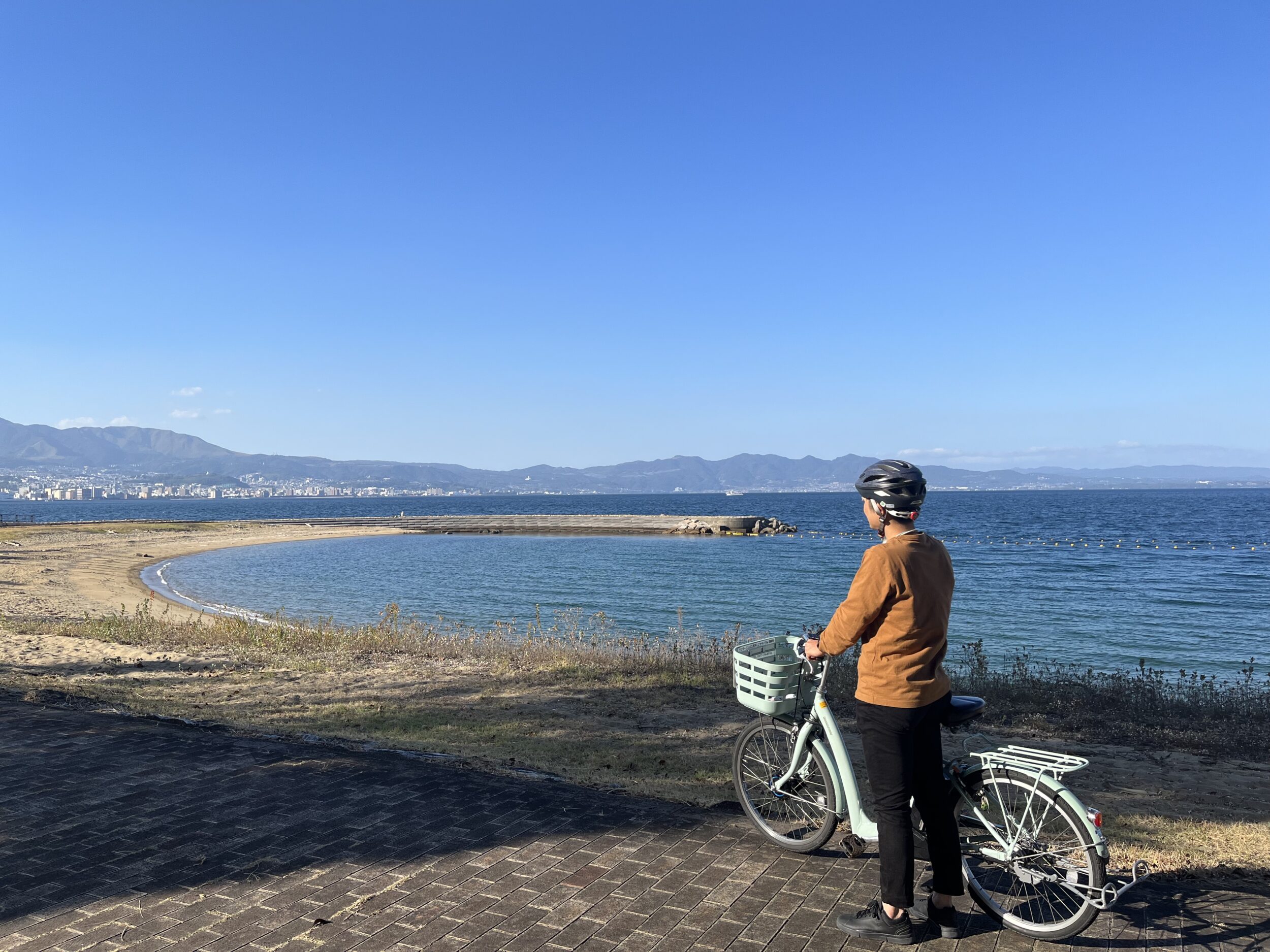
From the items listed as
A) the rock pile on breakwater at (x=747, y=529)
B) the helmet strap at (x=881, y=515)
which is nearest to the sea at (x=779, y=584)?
the rock pile on breakwater at (x=747, y=529)

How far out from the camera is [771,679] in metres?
4.80

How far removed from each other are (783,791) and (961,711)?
4.36ft

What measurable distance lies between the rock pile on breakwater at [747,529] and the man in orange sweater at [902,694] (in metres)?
71.9

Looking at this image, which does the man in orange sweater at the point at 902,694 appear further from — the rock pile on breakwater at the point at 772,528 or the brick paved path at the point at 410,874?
the rock pile on breakwater at the point at 772,528

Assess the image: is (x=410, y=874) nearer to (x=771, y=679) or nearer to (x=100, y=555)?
(x=771, y=679)

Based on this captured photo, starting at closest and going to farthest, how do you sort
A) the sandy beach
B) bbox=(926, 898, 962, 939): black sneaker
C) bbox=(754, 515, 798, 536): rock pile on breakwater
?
bbox=(926, 898, 962, 939): black sneaker < the sandy beach < bbox=(754, 515, 798, 536): rock pile on breakwater

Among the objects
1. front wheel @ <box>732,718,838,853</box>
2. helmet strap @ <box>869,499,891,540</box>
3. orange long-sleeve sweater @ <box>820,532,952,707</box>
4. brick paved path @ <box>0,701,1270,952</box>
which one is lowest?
brick paved path @ <box>0,701,1270,952</box>

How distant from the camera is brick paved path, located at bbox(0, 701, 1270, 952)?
407 centimetres

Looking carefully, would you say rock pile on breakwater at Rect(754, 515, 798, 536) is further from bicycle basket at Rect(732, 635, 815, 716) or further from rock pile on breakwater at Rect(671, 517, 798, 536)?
bicycle basket at Rect(732, 635, 815, 716)

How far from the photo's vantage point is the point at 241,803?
5.87 meters

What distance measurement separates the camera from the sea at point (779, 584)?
72.2 feet

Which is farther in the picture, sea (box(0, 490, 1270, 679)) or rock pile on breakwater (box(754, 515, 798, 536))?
rock pile on breakwater (box(754, 515, 798, 536))

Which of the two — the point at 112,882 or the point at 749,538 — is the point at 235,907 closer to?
the point at 112,882

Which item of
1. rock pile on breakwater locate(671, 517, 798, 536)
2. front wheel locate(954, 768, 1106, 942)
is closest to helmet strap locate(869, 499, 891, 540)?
front wheel locate(954, 768, 1106, 942)
